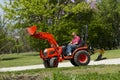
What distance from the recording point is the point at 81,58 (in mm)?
17469

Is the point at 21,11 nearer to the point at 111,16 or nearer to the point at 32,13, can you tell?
the point at 32,13

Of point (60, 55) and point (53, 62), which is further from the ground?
point (60, 55)

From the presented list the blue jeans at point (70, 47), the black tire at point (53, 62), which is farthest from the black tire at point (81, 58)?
the black tire at point (53, 62)

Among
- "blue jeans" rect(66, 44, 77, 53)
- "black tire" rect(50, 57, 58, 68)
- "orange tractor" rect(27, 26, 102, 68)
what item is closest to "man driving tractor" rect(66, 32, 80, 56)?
"blue jeans" rect(66, 44, 77, 53)

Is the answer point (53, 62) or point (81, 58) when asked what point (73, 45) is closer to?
point (81, 58)

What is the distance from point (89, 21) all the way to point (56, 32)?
684 cm

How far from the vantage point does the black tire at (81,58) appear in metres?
17.3

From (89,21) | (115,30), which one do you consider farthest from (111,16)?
(89,21)

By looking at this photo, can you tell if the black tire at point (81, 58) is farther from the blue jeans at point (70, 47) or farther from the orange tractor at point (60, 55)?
the blue jeans at point (70, 47)

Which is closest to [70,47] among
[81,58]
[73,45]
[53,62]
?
[73,45]

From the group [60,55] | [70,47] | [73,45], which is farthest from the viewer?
[60,55]

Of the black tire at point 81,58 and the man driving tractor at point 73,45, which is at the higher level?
the man driving tractor at point 73,45

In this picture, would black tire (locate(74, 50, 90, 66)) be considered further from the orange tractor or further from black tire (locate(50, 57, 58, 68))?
black tire (locate(50, 57, 58, 68))

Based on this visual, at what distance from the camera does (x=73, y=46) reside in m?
17.3
